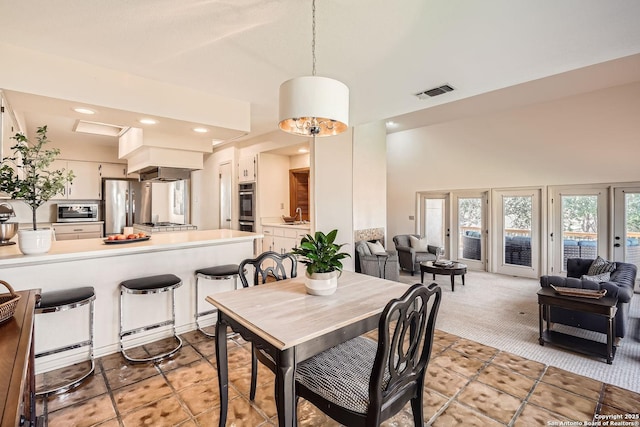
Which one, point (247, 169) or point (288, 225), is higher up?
point (247, 169)

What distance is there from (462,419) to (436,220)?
5.72 metres

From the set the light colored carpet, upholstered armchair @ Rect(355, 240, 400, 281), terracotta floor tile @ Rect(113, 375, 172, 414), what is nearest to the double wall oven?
upholstered armchair @ Rect(355, 240, 400, 281)

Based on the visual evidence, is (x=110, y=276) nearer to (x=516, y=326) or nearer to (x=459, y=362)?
(x=459, y=362)

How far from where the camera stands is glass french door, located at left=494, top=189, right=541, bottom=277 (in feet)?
18.9

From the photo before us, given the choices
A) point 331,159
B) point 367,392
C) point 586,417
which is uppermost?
point 331,159

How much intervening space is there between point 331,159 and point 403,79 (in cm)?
198

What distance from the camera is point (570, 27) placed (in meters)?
2.17

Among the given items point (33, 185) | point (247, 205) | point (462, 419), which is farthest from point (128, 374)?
point (247, 205)

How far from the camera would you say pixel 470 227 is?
6688mm

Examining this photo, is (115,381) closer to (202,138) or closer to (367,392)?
(367,392)

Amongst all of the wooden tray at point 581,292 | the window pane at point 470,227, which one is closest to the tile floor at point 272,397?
the wooden tray at point 581,292

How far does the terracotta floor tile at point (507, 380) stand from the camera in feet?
7.18

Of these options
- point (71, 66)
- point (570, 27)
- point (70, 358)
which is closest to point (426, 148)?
point (570, 27)

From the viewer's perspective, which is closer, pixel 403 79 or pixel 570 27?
pixel 570 27
